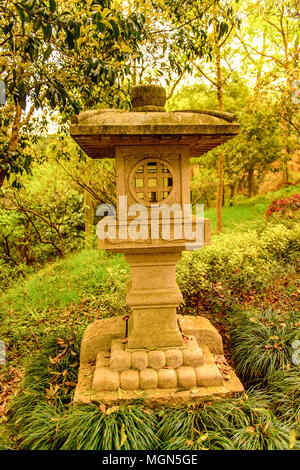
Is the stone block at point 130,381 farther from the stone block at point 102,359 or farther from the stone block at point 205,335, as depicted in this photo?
the stone block at point 205,335

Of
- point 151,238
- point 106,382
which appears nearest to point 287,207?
point 151,238

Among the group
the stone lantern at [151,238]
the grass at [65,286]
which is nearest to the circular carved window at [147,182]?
the stone lantern at [151,238]

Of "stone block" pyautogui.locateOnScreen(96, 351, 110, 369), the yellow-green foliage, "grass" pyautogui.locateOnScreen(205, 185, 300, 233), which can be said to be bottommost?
"stone block" pyautogui.locateOnScreen(96, 351, 110, 369)

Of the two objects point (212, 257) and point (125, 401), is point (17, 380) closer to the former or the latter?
point (125, 401)

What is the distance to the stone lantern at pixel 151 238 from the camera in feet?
8.38

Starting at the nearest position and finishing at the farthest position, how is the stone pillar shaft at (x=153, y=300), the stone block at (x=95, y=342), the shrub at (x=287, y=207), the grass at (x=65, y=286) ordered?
the stone pillar shaft at (x=153, y=300)
the stone block at (x=95, y=342)
the grass at (x=65, y=286)
the shrub at (x=287, y=207)

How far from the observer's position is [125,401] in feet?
9.43

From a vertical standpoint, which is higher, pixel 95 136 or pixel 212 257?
pixel 95 136

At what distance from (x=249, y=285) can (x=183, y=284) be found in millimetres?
1274

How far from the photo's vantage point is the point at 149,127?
2477 millimetres

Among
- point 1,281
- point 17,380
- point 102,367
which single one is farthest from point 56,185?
point 102,367

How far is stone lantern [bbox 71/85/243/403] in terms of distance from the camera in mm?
2553

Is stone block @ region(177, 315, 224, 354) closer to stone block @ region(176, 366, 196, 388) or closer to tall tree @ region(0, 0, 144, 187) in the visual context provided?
stone block @ region(176, 366, 196, 388)

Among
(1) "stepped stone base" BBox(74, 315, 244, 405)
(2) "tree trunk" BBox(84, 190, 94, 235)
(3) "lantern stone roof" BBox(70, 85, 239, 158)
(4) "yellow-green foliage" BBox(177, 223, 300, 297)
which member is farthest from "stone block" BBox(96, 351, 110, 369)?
(2) "tree trunk" BBox(84, 190, 94, 235)
